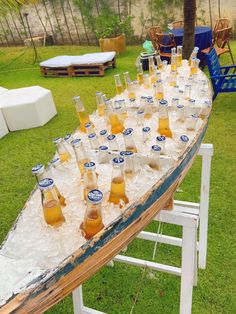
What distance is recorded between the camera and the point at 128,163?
1.46 metres

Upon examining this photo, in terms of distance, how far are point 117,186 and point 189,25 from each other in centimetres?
562

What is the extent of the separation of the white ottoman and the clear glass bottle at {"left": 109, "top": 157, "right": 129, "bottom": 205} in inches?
169

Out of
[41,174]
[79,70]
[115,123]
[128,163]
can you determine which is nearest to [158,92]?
[115,123]

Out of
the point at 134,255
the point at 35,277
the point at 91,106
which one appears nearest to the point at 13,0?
the point at 91,106

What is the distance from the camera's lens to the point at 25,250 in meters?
1.20

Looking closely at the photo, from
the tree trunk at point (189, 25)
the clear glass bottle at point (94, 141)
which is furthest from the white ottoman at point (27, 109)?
the clear glass bottle at point (94, 141)

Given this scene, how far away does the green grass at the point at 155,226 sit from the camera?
2.39 meters

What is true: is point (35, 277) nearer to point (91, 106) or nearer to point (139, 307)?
point (139, 307)

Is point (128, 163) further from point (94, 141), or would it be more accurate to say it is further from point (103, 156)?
point (94, 141)

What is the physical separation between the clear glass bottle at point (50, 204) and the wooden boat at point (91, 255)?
0.16 meters

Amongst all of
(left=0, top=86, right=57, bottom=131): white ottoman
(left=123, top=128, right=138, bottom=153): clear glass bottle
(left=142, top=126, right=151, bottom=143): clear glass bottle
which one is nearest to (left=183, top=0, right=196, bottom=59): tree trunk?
(left=0, top=86, right=57, bottom=131): white ottoman

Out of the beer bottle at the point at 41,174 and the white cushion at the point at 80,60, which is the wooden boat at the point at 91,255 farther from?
the white cushion at the point at 80,60

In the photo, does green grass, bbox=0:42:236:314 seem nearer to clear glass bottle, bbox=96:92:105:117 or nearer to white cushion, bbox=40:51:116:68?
clear glass bottle, bbox=96:92:105:117

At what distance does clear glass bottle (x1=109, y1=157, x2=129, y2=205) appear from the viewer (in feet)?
4.26
